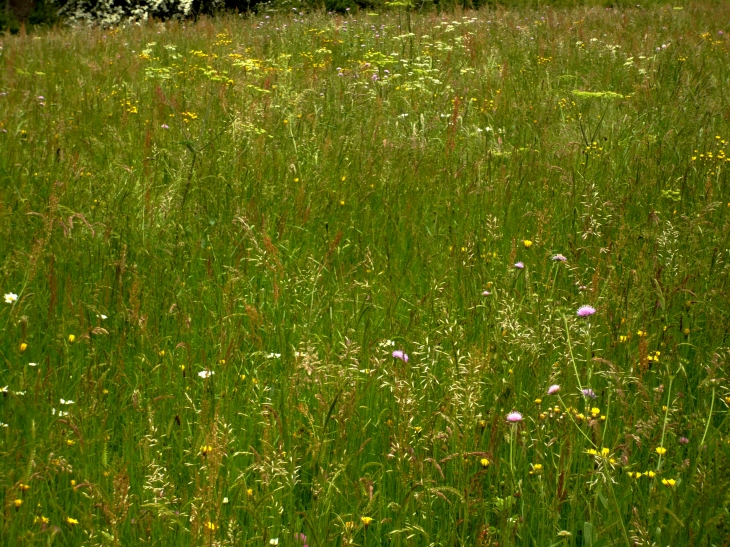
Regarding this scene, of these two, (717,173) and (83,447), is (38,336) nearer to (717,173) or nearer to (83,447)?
(83,447)

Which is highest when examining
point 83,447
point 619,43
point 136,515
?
point 619,43

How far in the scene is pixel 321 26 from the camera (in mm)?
8945

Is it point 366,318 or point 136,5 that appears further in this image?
point 136,5

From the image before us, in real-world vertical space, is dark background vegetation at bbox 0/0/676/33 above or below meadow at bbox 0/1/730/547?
above

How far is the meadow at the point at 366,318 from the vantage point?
173 cm

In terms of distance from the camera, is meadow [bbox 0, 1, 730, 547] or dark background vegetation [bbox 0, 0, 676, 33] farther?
dark background vegetation [bbox 0, 0, 676, 33]

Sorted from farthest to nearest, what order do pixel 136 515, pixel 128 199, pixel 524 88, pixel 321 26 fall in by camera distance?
pixel 321 26, pixel 524 88, pixel 128 199, pixel 136 515

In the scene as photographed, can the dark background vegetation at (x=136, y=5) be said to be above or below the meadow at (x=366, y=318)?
above

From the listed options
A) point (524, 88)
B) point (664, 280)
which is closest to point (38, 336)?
point (664, 280)

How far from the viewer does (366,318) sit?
108 inches

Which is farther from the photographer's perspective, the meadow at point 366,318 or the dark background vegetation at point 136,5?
the dark background vegetation at point 136,5

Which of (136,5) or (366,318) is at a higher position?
(136,5)

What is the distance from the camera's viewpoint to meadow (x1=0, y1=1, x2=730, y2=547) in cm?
173

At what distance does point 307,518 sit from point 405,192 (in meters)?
2.42
